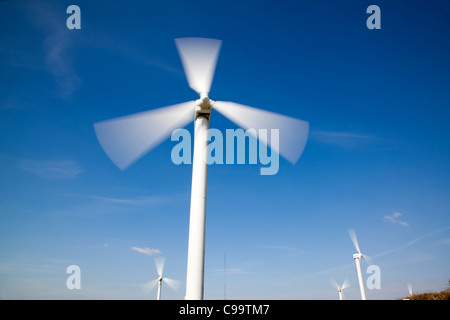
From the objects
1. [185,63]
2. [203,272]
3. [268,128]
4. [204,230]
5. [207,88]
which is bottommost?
[203,272]

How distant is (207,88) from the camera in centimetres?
1361

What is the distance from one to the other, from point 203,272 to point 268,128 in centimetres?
714
